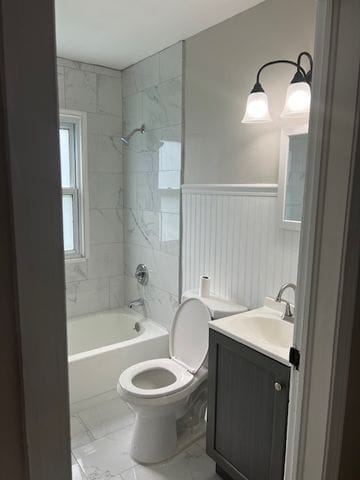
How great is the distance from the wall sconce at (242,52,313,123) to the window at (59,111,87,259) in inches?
65.7

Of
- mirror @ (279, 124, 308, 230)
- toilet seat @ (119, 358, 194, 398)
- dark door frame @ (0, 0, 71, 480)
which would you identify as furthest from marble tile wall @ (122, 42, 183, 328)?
dark door frame @ (0, 0, 71, 480)

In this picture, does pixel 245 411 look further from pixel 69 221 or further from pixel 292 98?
pixel 69 221

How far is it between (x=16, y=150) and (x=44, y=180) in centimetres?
6

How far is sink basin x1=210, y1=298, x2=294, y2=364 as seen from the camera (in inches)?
67.9

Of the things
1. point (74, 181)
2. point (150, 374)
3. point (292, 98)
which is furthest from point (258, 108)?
point (74, 181)

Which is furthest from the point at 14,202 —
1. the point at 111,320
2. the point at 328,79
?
the point at 111,320

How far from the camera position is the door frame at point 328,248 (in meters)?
0.92

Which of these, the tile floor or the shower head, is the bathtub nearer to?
the tile floor

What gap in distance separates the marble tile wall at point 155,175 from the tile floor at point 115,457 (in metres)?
0.86

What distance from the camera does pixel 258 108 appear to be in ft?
Result: 5.93

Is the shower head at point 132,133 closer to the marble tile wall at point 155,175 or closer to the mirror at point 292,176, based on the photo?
the marble tile wall at point 155,175

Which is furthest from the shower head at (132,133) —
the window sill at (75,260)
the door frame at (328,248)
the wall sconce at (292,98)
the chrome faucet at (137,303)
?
the door frame at (328,248)

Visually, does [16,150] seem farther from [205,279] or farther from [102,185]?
[102,185]

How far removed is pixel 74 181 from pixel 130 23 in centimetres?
138
